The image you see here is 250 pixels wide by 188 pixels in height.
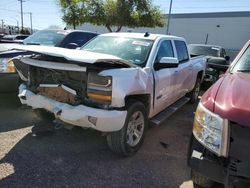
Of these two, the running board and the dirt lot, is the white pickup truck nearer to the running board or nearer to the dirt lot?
the running board

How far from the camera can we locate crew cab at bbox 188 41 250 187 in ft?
7.38

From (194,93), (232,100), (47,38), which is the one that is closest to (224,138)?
(232,100)

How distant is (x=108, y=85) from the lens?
3225 mm

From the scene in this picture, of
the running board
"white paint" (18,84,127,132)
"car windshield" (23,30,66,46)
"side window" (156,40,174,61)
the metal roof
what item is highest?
the metal roof

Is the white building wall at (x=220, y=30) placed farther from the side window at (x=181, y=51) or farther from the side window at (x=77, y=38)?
the side window at (x=181, y=51)

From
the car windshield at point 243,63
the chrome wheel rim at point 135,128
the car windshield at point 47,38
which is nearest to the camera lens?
the car windshield at point 243,63

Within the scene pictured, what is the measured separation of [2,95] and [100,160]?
2751 mm

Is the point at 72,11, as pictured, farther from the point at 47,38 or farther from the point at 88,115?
the point at 88,115

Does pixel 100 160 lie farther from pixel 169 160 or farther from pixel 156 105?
pixel 156 105

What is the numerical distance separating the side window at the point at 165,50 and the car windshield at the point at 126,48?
22cm

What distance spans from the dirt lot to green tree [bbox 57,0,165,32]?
20652 millimetres

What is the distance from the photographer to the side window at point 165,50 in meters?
4.58

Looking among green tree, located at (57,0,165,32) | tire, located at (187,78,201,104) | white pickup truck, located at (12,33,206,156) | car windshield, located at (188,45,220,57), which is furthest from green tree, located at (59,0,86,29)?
white pickup truck, located at (12,33,206,156)

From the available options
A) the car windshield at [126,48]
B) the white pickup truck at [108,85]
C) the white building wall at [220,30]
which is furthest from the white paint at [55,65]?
the white building wall at [220,30]
